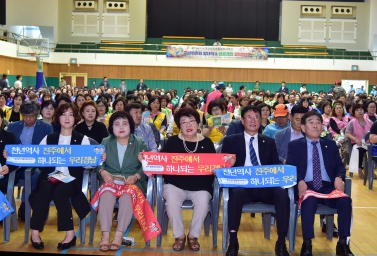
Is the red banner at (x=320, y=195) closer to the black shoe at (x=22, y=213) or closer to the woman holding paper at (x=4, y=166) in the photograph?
the woman holding paper at (x=4, y=166)

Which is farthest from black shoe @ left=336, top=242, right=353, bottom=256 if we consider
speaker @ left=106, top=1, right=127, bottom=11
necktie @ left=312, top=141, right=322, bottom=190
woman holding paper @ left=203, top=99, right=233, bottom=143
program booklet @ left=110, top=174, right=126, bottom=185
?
speaker @ left=106, top=1, right=127, bottom=11

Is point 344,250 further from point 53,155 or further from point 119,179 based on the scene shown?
point 53,155

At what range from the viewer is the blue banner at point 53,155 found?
5.29m

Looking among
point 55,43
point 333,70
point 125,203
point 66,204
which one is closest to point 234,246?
point 125,203

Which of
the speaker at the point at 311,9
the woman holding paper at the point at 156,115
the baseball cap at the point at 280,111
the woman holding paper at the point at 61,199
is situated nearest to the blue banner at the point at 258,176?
the woman holding paper at the point at 61,199

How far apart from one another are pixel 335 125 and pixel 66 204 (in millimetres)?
6089

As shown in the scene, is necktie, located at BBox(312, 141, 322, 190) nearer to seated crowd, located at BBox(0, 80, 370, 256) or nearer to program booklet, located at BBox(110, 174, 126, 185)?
seated crowd, located at BBox(0, 80, 370, 256)

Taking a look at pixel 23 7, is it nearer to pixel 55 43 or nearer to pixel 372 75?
pixel 55 43

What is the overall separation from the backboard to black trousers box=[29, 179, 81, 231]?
21643mm

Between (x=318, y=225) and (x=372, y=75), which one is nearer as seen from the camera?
(x=318, y=225)

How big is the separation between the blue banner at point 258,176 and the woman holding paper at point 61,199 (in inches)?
52.7

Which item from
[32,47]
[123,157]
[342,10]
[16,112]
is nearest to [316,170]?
[123,157]

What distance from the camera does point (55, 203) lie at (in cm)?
507

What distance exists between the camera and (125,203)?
202 inches
